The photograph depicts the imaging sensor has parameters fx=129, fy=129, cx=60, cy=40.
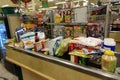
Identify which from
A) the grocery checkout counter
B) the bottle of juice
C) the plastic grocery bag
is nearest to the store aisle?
the grocery checkout counter

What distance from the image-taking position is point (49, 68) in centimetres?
119

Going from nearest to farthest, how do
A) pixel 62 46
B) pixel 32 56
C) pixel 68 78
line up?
pixel 68 78, pixel 62 46, pixel 32 56

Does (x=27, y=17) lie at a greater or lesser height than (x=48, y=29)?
greater

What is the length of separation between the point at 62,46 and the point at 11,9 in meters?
1.92

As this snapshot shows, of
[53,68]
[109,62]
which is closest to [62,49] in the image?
[53,68]

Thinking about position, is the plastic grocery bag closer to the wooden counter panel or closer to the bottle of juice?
the wooden counter panel

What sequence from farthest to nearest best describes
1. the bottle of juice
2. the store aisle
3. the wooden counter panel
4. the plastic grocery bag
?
the store aisle
the plastic grocery bag
the wooden counter panel
the bottle of juice

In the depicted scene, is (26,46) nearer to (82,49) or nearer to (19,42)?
(19,42)

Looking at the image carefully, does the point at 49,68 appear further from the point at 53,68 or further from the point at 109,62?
the point at 109,62

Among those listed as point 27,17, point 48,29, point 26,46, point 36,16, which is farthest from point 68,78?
point 27,17

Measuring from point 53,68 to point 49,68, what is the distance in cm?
6

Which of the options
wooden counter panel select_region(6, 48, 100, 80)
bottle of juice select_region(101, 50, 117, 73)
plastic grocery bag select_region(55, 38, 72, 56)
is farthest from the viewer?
plastic grocery bag select_region(55, 38, 72, 56)

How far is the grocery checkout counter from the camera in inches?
34.6

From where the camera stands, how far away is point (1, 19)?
2680 mm
